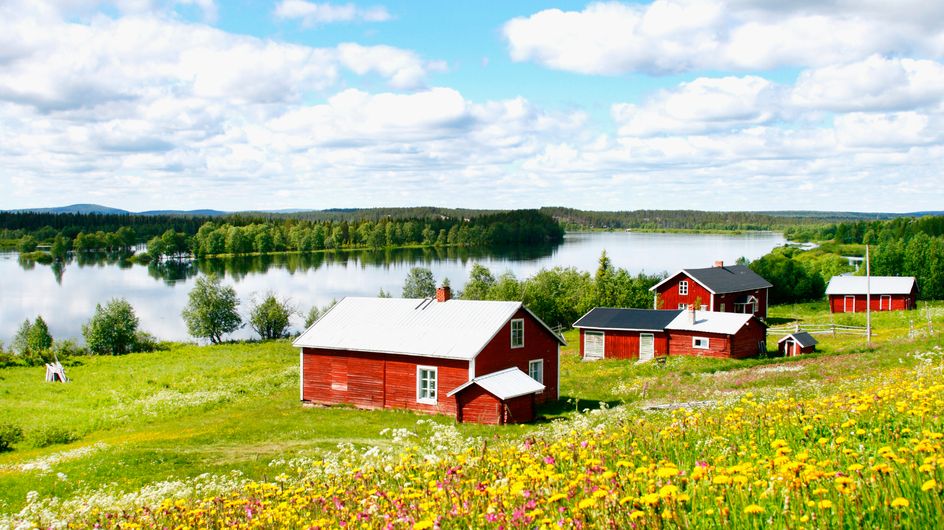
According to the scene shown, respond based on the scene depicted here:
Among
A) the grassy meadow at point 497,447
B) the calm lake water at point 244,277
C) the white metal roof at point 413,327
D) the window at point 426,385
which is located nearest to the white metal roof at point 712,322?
the grassy meadow at point 497,447

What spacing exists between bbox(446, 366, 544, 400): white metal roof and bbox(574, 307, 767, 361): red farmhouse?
62.8 ft

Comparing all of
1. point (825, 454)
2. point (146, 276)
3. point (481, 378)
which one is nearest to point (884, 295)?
point (481, 378)

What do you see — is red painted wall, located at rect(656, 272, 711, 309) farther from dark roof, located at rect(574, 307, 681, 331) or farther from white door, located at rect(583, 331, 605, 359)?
white door, located at rect(583, 331, 605, 359)

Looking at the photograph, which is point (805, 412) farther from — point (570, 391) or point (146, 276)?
point (146, 276)

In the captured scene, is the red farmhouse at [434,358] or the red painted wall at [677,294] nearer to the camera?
the red farmhouse at [434,358]

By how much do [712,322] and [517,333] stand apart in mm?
18870

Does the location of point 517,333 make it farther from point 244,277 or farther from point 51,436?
point 244,277

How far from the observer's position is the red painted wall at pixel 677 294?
57000 mm

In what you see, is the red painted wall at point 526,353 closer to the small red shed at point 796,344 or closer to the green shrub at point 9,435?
the green shrub at point 9,435

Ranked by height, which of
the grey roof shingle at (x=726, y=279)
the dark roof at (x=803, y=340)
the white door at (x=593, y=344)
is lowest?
the white door at (x=593, y=344)

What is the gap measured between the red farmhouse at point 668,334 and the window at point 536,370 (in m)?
15.5

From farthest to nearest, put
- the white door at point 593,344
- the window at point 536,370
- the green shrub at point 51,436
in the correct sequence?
the white door at point 593,344, the window at point 536,370, the green shrub at point 51,436

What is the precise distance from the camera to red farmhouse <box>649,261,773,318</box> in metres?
57.0

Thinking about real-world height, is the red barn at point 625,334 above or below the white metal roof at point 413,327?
below
